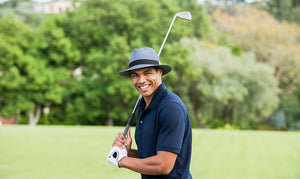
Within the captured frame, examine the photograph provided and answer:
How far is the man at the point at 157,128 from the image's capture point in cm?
258


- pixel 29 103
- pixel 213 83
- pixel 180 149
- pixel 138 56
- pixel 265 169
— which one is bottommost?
pixel 29 103

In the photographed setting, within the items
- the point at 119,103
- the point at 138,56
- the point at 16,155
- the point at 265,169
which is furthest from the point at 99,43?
the point at 138,56

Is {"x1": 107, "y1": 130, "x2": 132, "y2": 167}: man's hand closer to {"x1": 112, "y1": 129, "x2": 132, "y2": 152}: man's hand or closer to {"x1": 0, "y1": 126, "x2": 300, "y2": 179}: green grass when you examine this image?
{"x1": 112, "y1": 129, "x2": 132, "y2": 152}: man's hand

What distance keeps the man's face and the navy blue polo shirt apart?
60 millimetres

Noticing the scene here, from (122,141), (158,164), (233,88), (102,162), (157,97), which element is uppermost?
(157,97)

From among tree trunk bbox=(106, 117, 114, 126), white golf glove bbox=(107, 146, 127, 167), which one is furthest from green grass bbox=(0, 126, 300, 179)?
tree trunk bbox=(106, 117, 114, 126)

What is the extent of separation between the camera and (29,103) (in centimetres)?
4072

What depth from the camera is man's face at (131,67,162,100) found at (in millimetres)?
2893

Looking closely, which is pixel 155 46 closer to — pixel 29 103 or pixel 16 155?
pixel 29 103

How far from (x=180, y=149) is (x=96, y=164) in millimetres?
8752

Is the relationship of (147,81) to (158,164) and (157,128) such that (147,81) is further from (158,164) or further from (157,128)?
(158,164)

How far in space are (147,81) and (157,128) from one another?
38 centimetres

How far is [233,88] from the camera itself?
3878 centimetres

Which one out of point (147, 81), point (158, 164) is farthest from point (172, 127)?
point (147, 81)
